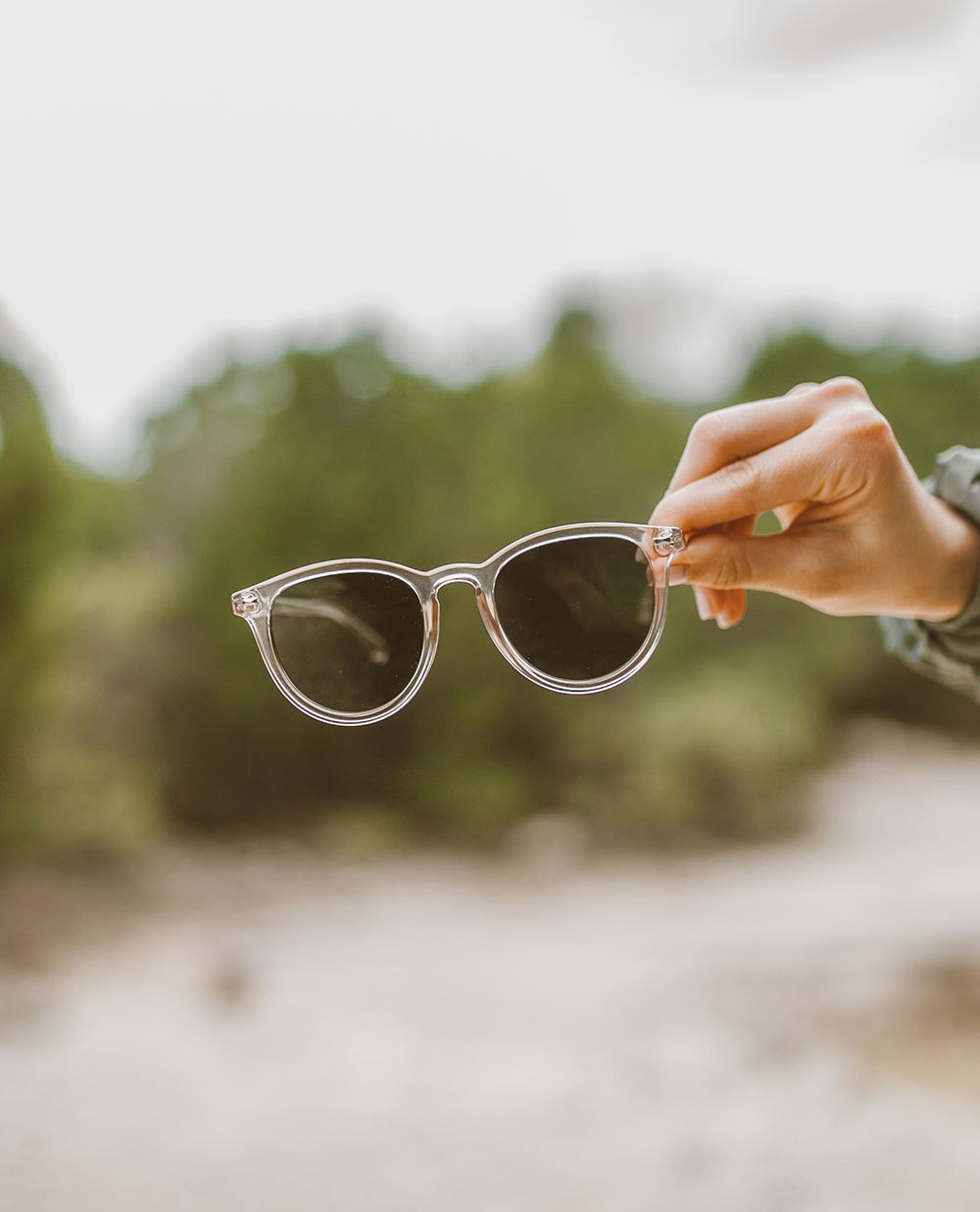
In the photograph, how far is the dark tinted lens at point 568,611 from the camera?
65 cm

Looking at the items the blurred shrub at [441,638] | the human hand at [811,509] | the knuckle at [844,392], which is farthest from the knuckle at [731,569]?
the blurred shrub at [441,638]

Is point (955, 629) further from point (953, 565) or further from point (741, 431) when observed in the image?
point (741, 431)

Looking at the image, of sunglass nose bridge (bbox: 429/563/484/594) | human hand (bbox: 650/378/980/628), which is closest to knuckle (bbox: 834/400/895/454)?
human hand (bbox: 650/378/980/628)

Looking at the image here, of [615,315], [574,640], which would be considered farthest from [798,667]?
[574,640]

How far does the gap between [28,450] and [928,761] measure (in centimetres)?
667

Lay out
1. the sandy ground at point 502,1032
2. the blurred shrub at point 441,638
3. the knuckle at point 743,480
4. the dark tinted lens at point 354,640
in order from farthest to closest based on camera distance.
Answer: the blurred shrub at point 441,638 < the sandy ground at point 502,1032 < the dark tinted lens at point 354,640 < the knuckle at point 743,480

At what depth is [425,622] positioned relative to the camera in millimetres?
667

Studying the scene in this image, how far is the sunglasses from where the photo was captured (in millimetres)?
640

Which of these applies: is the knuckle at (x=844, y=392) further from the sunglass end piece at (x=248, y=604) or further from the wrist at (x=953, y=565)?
the sunglass end piece at (x=248, y=604)

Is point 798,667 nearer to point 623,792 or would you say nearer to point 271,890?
point 623,792

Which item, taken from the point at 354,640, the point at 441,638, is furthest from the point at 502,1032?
the point at 354,640

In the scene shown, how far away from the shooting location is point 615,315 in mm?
6348

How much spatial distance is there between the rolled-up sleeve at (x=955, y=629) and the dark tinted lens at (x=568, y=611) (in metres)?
0.24

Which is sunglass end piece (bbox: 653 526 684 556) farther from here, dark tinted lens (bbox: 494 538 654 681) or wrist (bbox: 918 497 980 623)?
wrist (bbox: 918 497 980 623)
